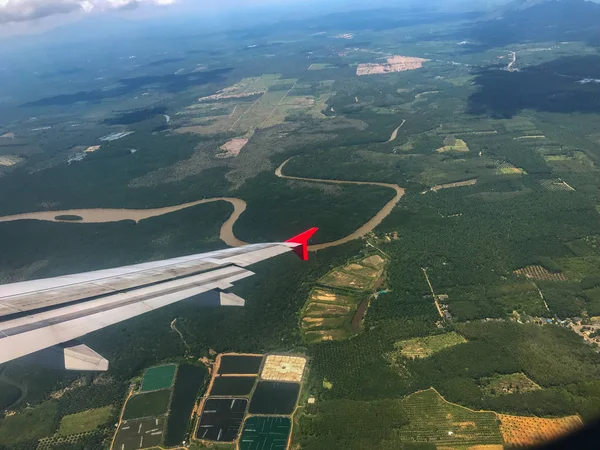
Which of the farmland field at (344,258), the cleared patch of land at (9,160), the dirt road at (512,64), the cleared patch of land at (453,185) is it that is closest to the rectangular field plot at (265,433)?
A: the farmland field at (344,258)

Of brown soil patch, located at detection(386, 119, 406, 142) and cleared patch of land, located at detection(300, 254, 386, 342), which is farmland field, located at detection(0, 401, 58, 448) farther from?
brown soil patch, located at detection(386, 119, 406, 142)

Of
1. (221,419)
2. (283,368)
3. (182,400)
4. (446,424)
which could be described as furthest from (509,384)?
(182,400)

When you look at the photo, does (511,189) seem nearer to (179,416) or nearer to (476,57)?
(179,416)

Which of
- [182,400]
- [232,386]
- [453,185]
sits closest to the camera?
[182,400]

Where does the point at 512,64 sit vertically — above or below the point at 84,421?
above

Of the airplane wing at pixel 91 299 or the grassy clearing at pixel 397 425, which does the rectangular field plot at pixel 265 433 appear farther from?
the airplane wing at pixel 91 299

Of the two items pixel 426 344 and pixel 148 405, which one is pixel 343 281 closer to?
Result: pixel 426 344

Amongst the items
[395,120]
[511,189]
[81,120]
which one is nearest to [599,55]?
[395,120]
